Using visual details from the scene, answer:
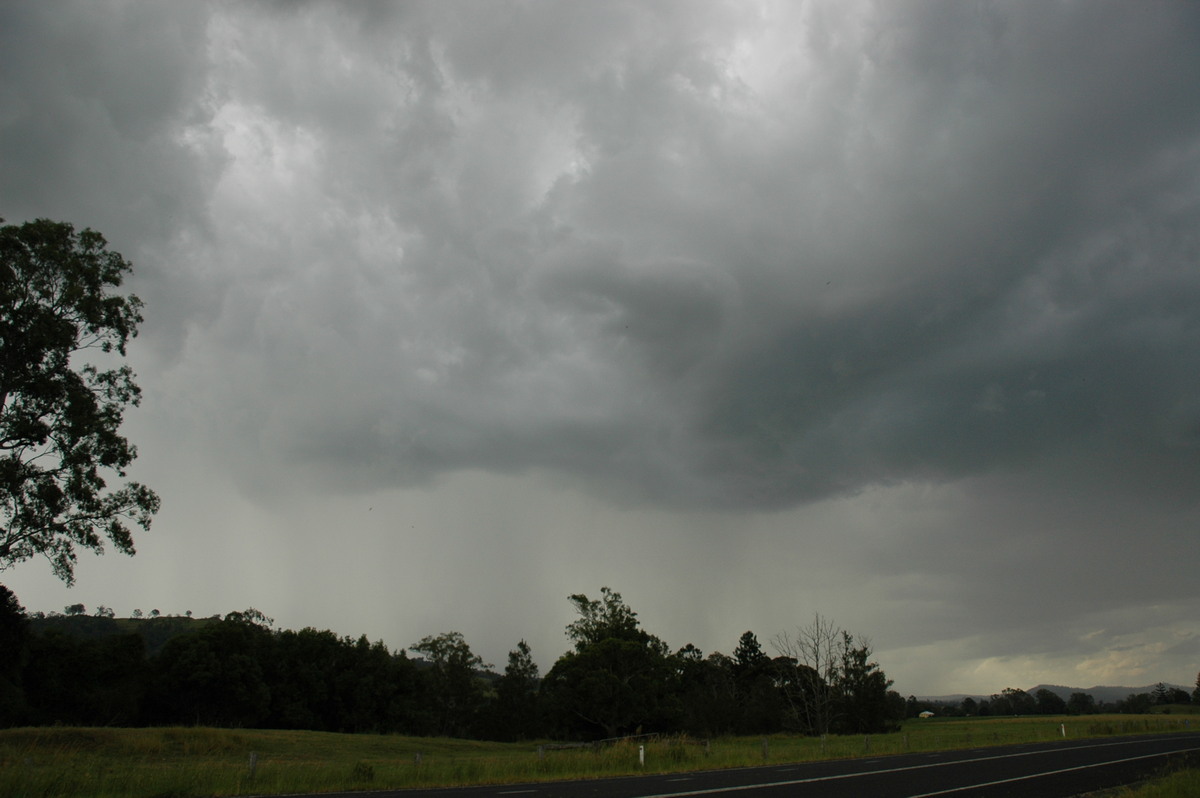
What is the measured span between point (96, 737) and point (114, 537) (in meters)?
10.1

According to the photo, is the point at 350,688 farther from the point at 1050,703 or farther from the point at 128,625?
the point at 1050,703

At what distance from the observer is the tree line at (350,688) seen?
224 ft

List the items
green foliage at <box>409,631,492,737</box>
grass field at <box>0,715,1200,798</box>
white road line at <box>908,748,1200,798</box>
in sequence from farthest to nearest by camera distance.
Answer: green foliage at <box>409,631,492,737</box>
grass field at <box>0,715,1200,798</box>
white road line at <box>908,748,1200,798</box>

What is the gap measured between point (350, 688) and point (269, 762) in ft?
232

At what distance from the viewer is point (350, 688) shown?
86438 millimetres

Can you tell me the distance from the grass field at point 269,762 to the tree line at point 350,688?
838 inches

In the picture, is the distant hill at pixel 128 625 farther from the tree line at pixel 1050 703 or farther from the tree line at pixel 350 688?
the tree line at pixel 1050 703

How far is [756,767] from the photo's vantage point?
29766mm

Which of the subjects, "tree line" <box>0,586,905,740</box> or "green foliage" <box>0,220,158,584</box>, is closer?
"green foliage" <box>0,220,158,584</box>

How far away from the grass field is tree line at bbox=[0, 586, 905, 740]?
21.3 meters

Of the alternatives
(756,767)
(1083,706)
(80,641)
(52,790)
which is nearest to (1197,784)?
(756,767)

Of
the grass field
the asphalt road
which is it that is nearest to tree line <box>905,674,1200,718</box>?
the grass field

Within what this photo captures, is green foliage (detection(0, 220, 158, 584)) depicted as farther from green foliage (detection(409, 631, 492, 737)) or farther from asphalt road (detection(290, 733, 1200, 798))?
green foliage (detection(409, 631, 492, 737))

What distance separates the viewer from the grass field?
1778cm
